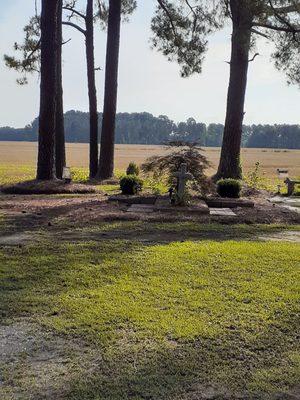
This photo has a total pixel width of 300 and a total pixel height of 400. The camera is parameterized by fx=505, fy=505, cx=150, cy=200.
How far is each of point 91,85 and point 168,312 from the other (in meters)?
18.5

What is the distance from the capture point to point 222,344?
3.53m

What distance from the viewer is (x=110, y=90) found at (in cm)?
1875

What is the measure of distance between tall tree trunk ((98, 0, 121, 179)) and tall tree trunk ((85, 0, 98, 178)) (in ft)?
6.98

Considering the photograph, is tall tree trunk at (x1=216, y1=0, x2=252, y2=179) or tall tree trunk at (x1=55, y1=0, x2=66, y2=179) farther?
tall tree trunk at (x1=55, y1=0, x2=66, y2=179)

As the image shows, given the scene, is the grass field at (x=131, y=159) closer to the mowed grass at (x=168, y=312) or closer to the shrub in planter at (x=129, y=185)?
the shrub in planter at (x=129, y=185)

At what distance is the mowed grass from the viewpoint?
3.04 metres

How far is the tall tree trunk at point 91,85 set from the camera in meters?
21.1

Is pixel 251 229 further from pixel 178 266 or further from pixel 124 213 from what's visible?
pixel 178 266


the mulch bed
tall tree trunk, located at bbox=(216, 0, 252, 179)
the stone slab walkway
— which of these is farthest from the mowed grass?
tall tree trunk, located at bbox=(216, 0, 252, 179)

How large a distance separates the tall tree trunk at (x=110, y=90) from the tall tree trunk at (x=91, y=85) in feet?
6.98

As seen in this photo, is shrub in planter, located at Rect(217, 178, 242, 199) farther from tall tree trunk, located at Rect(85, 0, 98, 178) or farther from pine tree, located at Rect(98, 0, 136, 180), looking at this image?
tall tree trunk, located at Rect(85, 0, 98, 178)

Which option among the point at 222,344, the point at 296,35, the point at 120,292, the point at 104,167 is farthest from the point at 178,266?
the point at 104,167

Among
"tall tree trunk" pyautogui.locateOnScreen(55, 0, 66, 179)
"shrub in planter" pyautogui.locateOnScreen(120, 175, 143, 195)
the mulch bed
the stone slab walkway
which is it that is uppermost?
"tall tree trunk" pyautogui.locateOnScreen(55, 0, 66, 179)

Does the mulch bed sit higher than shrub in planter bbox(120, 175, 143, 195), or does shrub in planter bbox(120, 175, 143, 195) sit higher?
shrub in planter bbox(120, 175, 143, 195)
